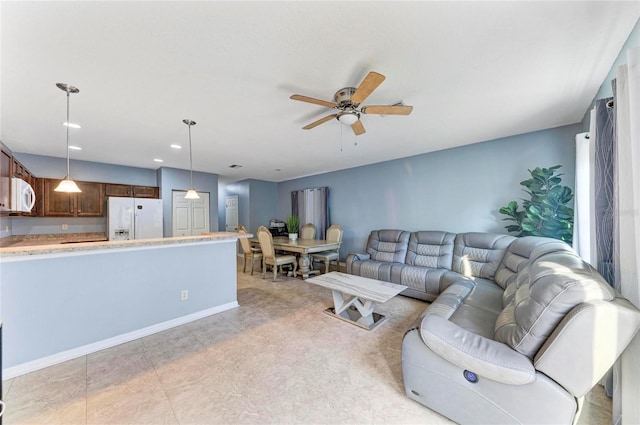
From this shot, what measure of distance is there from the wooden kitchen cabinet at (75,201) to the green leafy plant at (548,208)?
7222mm

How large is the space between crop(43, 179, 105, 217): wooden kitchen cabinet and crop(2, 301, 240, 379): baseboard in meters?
3.45

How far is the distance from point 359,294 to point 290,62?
7.36ft

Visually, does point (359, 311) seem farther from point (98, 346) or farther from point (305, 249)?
point (98, 346)

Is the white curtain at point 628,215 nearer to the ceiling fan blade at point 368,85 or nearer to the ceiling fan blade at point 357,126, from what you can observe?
the ceiling fan blade at point 368,85

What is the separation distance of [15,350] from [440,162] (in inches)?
222

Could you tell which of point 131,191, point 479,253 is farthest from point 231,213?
point 479,253

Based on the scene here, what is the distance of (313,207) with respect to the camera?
21.0 feet

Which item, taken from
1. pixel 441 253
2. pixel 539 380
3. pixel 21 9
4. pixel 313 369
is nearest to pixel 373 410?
pixel 313 369

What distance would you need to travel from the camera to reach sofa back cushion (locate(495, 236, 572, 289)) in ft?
7.59

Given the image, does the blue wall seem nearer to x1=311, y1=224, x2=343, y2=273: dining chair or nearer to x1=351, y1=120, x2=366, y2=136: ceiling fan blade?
x1=311, y1=224, x2=343, y2=273: dining chair

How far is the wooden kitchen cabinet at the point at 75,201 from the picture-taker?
167 inches

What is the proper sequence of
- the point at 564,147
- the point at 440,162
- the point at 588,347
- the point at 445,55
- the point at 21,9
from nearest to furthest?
the point at 588,347 → the point at 21,9 → the point at 445,55 → the point at 564,147 → the point at 440,162

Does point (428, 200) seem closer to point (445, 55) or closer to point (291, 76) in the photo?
point (445, 55)

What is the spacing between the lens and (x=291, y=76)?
193cm
